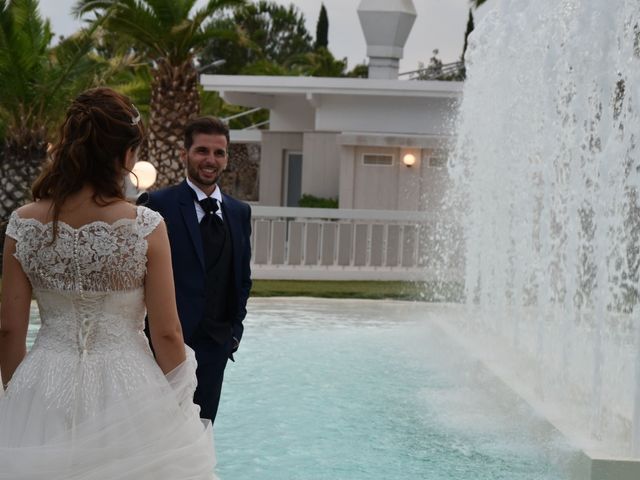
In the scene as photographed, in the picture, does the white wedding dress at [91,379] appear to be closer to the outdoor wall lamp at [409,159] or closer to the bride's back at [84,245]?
the bride's back at [84,245]

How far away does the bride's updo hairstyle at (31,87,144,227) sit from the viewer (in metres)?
3.56

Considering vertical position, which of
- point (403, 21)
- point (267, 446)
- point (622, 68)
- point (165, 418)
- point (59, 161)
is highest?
point (403, 21)

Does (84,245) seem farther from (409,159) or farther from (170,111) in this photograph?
(409,159)

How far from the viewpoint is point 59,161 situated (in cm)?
358

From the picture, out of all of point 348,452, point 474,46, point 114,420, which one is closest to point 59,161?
point 114,420

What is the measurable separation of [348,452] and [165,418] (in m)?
3.66

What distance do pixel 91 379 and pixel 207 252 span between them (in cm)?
157

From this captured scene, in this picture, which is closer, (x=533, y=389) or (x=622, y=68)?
(x=622, y=68)

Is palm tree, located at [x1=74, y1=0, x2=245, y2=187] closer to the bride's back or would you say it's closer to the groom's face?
the groom's face

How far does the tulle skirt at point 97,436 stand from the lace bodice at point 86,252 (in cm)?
29

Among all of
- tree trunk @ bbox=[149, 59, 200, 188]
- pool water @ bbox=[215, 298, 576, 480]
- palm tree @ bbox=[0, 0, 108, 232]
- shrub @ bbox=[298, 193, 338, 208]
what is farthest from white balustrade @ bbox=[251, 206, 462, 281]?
pool water @ bbox=[215, 298, 576, 480]

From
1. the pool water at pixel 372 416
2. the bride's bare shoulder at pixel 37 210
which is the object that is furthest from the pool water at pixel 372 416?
the bride's bare shoulder at pixel 37 210

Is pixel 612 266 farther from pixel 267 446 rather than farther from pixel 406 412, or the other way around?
pixel 267 446

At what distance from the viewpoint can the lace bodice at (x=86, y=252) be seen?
3.58 m
